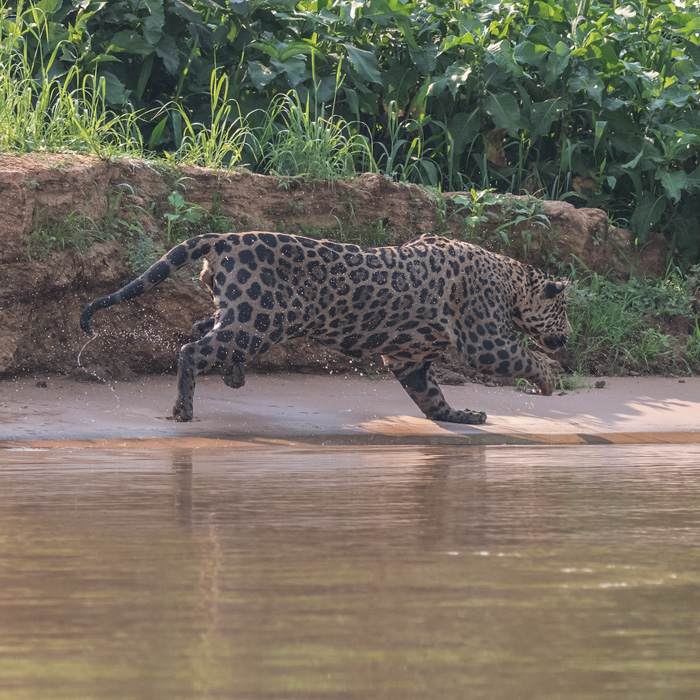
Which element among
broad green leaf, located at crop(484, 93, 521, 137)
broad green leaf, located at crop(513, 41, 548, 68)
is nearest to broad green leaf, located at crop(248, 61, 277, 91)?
broad green leaf, located at crop(484, 93, 521, 137)

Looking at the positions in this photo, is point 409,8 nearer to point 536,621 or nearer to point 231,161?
point 231,161

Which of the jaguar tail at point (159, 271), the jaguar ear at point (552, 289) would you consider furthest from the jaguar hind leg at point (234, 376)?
the jaguar ear at point (552, 289)

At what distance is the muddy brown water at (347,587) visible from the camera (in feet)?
4.34

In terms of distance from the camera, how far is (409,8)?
359 inches

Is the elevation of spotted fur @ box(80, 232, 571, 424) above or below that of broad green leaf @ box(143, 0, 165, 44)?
below

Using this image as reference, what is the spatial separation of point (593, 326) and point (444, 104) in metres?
2.72

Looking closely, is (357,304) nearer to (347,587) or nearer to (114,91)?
(114,91)

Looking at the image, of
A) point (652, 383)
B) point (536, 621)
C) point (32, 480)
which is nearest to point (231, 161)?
point (652, 383)

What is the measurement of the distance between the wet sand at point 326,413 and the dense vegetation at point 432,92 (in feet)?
4.04

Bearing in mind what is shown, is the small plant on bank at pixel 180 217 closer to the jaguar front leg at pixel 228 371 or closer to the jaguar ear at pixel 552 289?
the jaguar front leg at pixel 228 371

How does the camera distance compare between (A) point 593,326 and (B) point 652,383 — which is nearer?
(B) point 652,383

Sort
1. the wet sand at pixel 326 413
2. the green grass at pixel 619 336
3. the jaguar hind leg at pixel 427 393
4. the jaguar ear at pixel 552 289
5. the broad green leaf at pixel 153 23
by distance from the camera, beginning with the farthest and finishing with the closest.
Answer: the broad green leaf at pixel 153 23, the green grass at pixel 619 336, the jaguar ear at pixel 552 289, the jaguar hind leg at pixel 427 393, the wet sand at pixel 326 413

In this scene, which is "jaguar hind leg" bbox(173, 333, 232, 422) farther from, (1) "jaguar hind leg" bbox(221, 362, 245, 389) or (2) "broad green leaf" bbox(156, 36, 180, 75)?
(2) "broad green leaf" bbox(156, 36, 180, 75)

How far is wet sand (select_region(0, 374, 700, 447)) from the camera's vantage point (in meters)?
5.42
